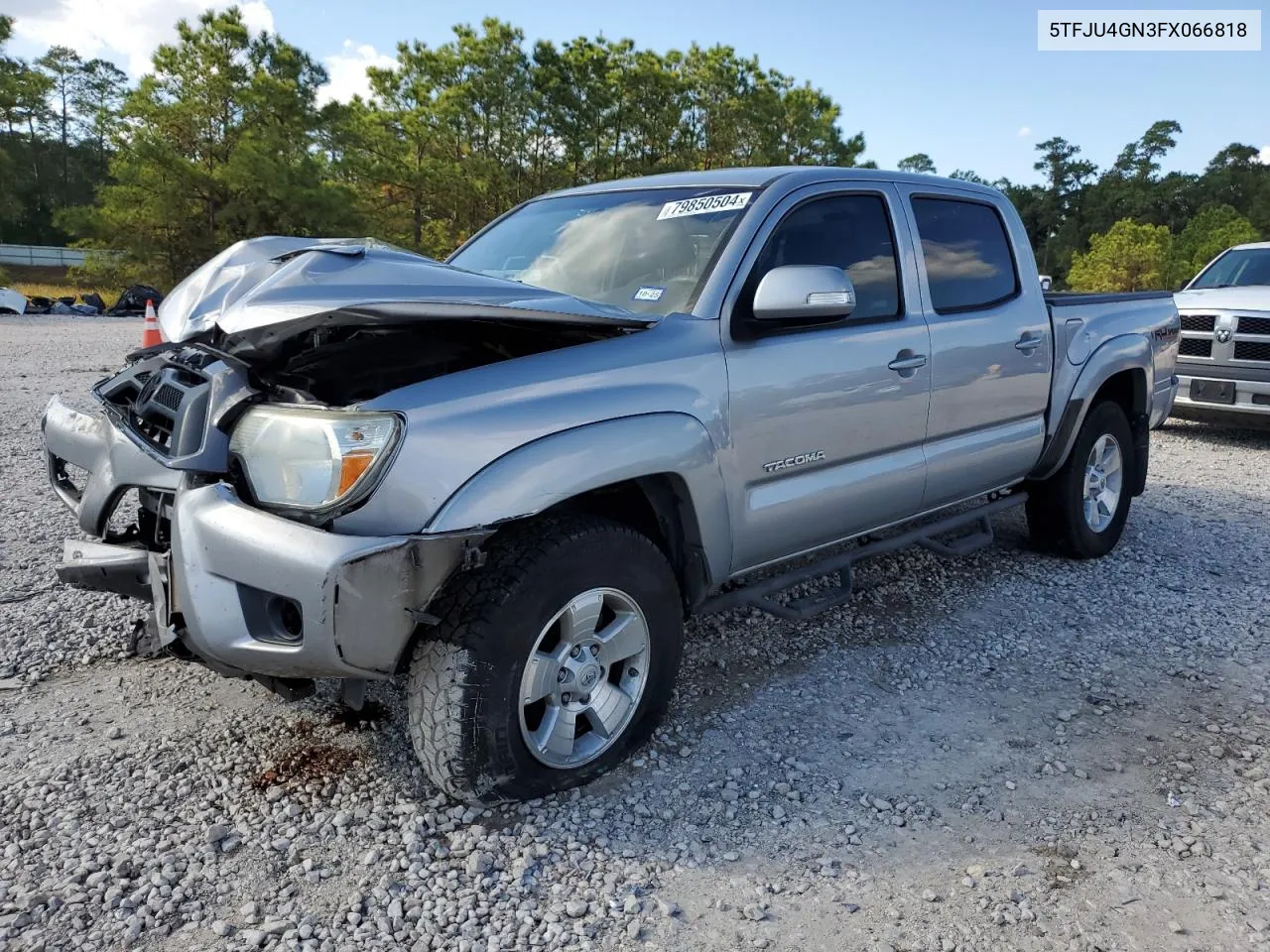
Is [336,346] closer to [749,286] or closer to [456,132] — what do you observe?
[749,286]

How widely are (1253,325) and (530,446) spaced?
831 cm

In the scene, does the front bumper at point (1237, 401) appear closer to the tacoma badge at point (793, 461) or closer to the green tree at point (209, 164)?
the tacoma badge at point (793, 461)

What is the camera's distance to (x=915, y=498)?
3896 mm

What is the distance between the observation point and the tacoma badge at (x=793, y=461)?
10.4 ft

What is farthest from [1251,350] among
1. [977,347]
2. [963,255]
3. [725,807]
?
[725,807]

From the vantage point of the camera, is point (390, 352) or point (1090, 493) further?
point (1090, 493)

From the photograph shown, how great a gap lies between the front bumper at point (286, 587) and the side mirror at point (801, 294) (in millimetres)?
1193

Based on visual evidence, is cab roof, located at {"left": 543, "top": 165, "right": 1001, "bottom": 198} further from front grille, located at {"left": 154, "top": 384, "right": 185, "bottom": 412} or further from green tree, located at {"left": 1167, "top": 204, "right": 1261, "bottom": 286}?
green tree, located at {"left": 1167, "top": 204, "right": 1261, "bottom": 286}

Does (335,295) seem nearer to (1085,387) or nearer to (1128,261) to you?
(1085,387)

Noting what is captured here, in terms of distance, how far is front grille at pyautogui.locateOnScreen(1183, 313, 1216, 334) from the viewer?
870 centimetres

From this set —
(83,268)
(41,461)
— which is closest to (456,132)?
(83,268)

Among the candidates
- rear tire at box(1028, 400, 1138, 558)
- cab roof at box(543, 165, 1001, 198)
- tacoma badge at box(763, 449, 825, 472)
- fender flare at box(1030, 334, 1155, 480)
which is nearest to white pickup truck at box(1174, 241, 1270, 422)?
rear tire at box(1028, 400, 1138, 558)

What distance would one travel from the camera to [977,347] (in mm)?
4066

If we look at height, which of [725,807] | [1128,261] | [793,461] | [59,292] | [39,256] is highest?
[39,256]
